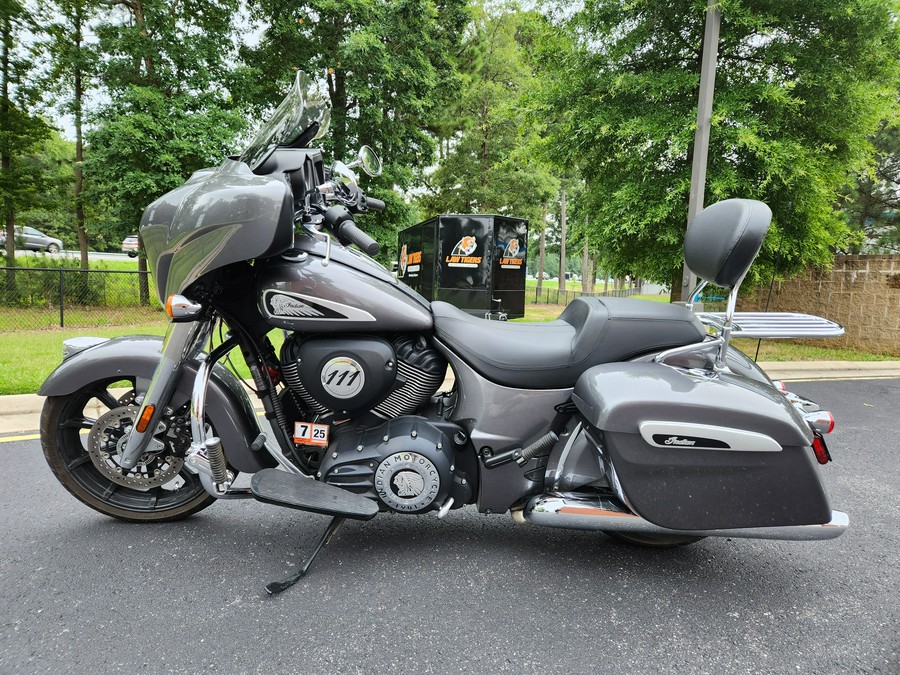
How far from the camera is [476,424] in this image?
2004 millimetres

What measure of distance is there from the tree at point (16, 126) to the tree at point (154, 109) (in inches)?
68.7

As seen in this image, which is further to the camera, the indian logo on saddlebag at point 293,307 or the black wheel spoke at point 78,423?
the black wheel spoke at point 78,423

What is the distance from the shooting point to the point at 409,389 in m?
2.05

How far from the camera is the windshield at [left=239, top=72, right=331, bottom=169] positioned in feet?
6.73

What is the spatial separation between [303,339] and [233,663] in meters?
1.10

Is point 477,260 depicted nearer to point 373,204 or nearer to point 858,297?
point 858,297

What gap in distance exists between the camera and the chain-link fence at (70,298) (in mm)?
9047

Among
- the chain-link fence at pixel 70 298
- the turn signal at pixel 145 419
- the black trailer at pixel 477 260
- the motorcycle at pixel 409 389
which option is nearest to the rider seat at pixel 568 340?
the motorcycle at pixel 409 389

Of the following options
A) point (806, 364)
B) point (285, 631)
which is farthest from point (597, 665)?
point (806, 364)

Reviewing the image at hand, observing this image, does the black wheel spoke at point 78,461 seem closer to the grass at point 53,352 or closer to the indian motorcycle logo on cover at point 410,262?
the grass at point 53,352

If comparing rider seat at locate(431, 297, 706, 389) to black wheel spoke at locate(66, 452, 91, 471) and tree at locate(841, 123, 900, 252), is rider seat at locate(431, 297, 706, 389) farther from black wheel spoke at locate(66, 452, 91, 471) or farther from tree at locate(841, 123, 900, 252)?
tree at locate(841, 123, 900, 252)

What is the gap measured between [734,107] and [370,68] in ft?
28.8

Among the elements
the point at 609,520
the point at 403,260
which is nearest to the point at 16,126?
the point at 403,260

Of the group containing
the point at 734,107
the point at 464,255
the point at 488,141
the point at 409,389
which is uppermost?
A: the point at 488,141
